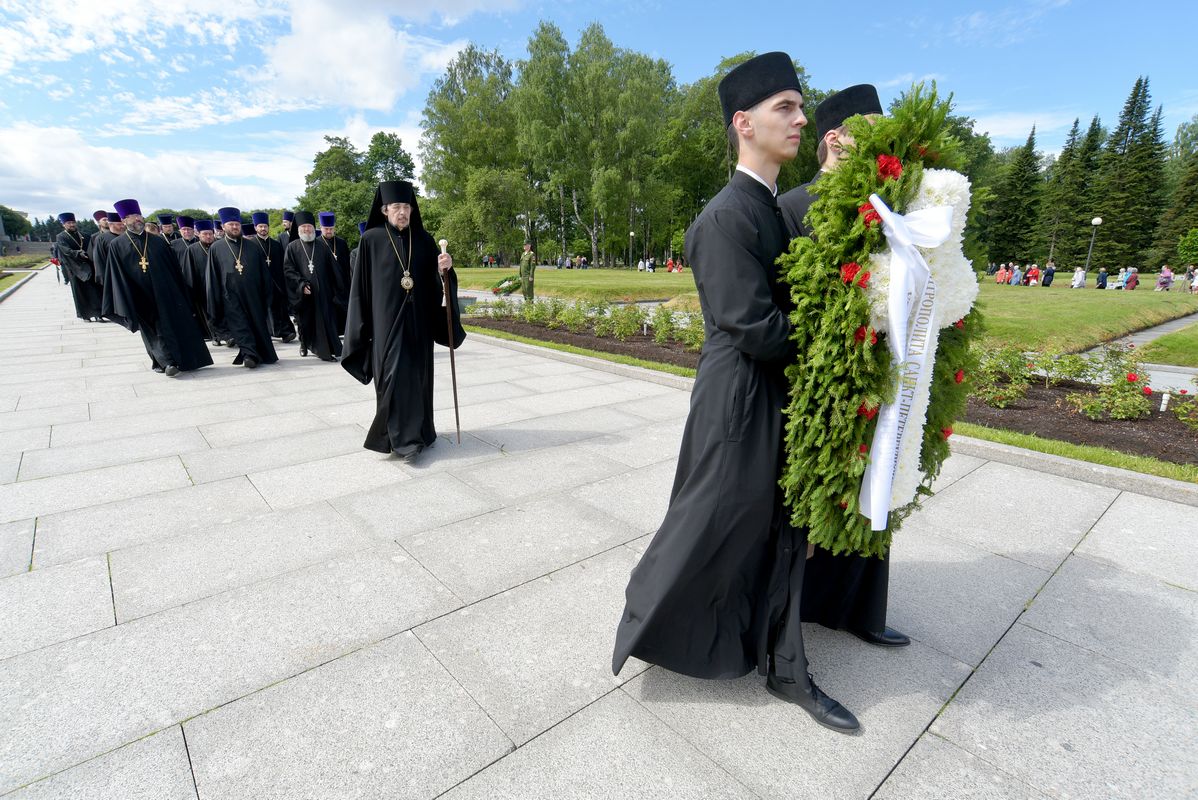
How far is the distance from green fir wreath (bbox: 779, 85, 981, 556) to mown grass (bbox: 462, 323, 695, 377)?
665cm

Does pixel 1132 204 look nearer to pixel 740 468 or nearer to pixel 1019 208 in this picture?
pixel 1019 208

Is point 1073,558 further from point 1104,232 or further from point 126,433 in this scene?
point 1104,232

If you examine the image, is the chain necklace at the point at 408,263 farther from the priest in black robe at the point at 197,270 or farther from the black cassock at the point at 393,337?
the priest in black robe at the point at 197,270

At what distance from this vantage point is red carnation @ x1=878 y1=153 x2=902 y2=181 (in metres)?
1.97

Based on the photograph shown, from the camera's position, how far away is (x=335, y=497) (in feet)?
15.3

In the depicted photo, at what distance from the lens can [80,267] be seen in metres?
16.2

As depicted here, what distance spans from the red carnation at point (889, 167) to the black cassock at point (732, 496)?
433 mm

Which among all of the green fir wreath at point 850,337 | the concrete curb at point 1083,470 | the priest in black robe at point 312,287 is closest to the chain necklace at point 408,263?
the concrete curb at point 1083,470

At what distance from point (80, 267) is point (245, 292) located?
395 inches

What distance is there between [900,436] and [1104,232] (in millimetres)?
64092

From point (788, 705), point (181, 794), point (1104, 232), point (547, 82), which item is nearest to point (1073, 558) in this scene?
point (788, 705)

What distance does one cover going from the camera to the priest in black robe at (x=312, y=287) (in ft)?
36.6

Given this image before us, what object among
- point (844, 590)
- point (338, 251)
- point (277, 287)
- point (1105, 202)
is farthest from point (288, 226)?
point (1105, 202)

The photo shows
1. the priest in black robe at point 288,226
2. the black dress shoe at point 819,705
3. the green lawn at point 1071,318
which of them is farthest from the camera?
the green lawn at point 1071,318
